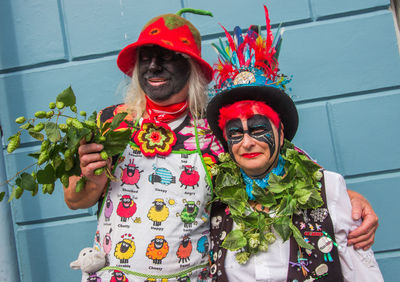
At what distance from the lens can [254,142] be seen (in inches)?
55.0

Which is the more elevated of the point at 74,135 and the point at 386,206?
the point at 74,135

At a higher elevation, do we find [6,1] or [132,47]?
[6,1]

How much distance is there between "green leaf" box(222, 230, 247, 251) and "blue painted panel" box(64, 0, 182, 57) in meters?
1.54

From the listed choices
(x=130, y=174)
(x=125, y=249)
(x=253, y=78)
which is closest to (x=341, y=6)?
(x=253, y=78)

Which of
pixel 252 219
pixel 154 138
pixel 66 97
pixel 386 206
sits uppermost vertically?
pixel 66 97

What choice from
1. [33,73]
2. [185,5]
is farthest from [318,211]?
[33,73]

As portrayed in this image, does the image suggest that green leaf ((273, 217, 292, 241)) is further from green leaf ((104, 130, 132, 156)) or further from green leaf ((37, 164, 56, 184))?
green leaf ((37, 164, 56, 184))

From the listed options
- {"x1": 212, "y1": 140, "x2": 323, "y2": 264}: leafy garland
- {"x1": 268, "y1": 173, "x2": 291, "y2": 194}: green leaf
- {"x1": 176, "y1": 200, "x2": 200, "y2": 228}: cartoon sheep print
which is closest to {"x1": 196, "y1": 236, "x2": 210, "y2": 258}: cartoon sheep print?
{"x1": 176, "y1": 200, "x2": 200, "y2": 228}: cartoon sheep print

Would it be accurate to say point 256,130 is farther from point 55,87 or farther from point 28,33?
point 28,33

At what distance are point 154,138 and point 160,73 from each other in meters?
0.32

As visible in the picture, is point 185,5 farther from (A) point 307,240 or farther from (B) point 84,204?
(A) point 307,240

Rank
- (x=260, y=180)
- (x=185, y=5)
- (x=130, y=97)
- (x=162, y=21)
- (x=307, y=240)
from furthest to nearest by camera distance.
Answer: (x=185, y=5) → (x=130, y=97) → (x=162, y=21) → (x=260, y=180) → (x=307, y=240)

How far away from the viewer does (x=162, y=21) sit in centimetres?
165

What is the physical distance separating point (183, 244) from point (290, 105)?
2.61 feet
